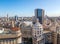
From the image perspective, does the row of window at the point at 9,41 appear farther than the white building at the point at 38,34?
No

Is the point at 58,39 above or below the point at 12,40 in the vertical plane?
below

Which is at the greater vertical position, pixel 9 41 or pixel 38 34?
pixel 9 41

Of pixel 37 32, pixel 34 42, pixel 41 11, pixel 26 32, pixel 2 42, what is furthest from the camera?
pixel 41 11

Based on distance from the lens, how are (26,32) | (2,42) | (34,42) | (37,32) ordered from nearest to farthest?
(2,42) < (34,42) < (37,32) < (26,32)

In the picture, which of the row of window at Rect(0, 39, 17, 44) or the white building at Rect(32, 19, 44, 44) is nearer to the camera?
the row of window at Rect(0, 39, 17, 44)

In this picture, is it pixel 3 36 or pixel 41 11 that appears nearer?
pixel 3 36

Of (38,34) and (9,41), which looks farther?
(38,34)

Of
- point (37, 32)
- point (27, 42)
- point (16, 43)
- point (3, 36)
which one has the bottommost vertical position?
point (27, 42)

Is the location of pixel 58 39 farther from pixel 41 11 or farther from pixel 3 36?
pixel 41 11

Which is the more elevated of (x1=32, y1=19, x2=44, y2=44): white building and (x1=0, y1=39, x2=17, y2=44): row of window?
(x1=0, y1=39, x2=17, y2=44): row of window

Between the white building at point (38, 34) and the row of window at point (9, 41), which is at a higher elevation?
the row of window at point (9, 41)

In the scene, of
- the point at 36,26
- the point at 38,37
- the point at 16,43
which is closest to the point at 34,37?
the point at 38,37
